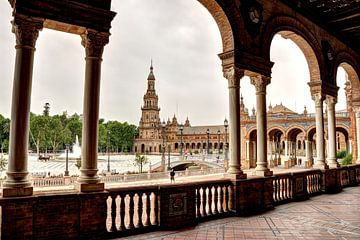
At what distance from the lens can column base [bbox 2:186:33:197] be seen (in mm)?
4355

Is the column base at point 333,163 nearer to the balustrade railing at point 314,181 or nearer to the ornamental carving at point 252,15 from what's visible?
the balustrade railing at point 314,181

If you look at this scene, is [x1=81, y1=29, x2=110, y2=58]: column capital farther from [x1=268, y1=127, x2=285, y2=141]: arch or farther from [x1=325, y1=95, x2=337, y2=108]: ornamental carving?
[x1=268, y1=127, x2=285, y2=141]: arch

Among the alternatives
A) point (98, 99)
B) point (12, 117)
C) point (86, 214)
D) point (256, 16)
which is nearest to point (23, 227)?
point (86, 214)

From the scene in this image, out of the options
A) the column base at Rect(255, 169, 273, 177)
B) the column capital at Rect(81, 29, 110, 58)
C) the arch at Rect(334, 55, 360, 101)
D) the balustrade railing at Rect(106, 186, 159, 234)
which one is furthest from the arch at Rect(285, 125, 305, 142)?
the column capital at Rect(81, 29, 110, 58)

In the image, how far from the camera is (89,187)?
5043mm

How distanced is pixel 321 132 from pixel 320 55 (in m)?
2.90

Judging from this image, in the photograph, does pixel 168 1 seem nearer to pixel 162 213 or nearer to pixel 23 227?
pixel 162 213

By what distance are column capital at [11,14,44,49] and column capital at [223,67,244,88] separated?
465cm

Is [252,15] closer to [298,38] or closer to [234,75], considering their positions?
[234,75]

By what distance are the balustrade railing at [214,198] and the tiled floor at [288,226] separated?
30 cm

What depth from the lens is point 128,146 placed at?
3967 inches

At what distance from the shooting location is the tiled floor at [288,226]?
17.6ft

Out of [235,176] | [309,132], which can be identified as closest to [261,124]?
[235,176]

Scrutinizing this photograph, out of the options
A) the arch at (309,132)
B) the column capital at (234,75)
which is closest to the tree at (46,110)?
the arch at (309,132)
